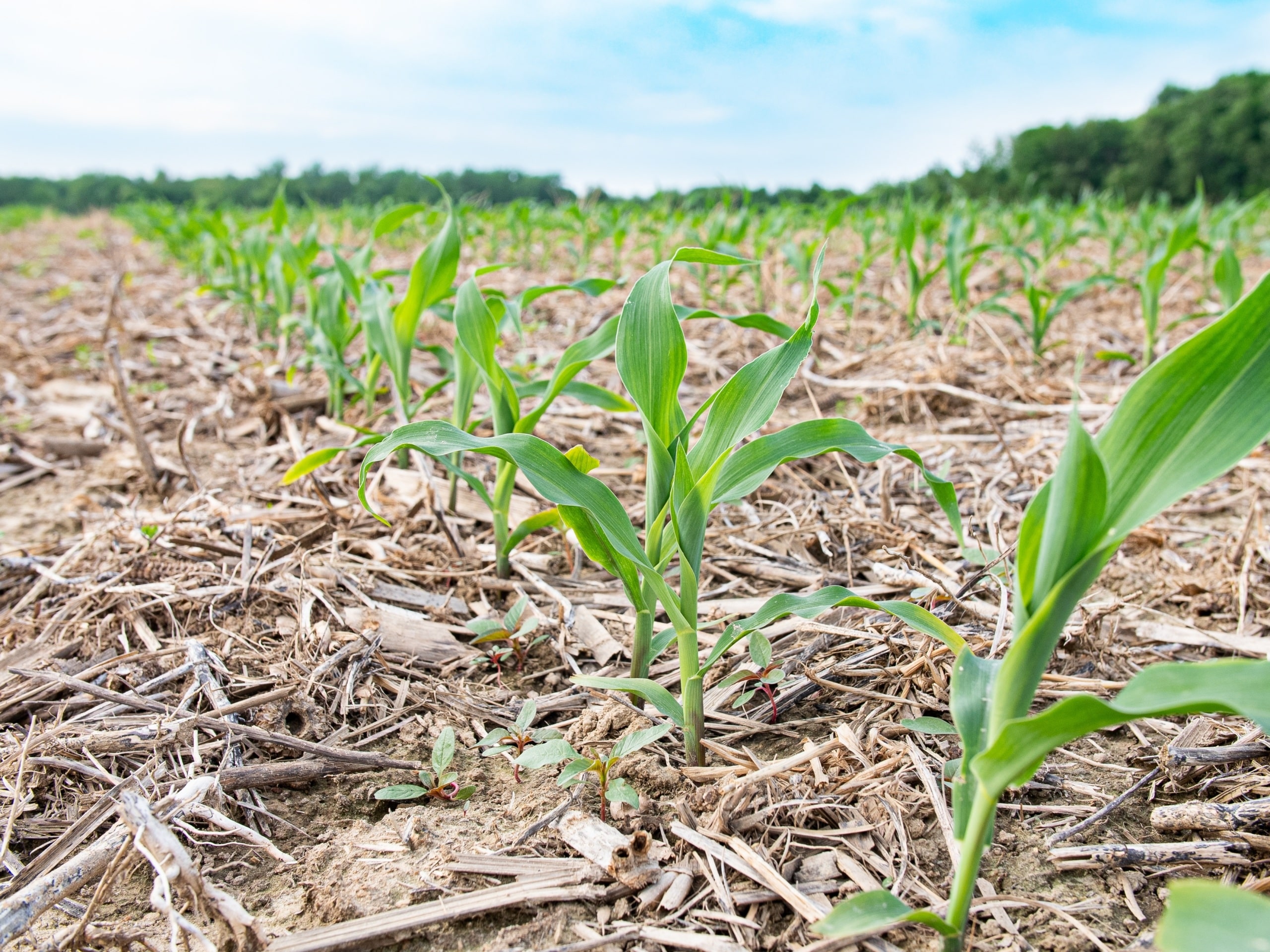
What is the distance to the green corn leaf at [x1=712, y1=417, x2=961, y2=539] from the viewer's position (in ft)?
3.87

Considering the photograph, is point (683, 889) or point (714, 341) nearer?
point (683, 889)

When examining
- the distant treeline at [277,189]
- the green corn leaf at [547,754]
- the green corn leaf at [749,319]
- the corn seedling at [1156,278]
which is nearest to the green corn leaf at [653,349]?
the green corn leaf at [749,319]

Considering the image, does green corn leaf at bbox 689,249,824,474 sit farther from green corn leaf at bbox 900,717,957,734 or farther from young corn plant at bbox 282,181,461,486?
young corn plant at bbox 282,181,461,486

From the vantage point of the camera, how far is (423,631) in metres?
1.64

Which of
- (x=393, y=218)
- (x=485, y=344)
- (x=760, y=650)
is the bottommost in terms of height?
(x=760, y=650)

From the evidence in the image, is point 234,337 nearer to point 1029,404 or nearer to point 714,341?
point 714,341

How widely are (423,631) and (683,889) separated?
0.81 m

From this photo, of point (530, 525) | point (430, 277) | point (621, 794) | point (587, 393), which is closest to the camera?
point (621, 794)

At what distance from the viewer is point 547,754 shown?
1152mm

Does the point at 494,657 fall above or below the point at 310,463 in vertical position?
below

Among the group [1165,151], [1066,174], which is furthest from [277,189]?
[1066,174]

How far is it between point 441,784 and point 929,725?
76 centimetres

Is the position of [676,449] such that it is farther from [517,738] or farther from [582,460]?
[517,738]

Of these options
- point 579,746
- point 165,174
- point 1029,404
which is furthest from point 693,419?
point 165,174
